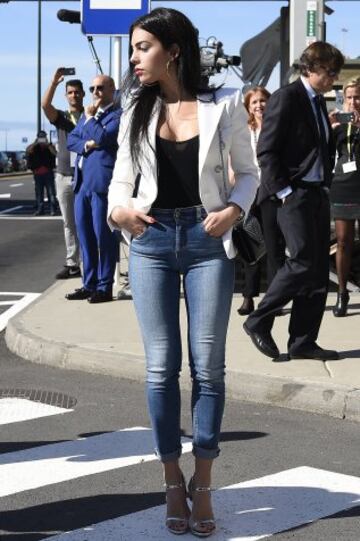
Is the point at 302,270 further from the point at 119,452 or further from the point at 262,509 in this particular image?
the point at 262,509

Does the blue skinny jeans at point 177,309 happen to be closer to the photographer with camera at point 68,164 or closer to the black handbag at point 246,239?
the black handbag at point 246,239

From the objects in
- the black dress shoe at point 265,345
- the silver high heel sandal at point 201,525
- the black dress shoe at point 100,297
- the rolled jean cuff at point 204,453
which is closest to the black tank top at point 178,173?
the rolled jean cuff at point 204,453

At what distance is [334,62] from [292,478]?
9.85 feet

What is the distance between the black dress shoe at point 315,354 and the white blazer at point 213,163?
3.14 meters

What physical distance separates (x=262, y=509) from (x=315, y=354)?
2.78 metres

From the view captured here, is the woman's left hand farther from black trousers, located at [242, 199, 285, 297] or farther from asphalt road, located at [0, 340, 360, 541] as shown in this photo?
black trousers, located at [242, 199, 285, 297]

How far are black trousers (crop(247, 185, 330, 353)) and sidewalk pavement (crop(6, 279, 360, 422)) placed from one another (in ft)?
0.74

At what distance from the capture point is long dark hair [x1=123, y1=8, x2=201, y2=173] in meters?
4.33

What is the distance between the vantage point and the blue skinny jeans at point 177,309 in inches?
171

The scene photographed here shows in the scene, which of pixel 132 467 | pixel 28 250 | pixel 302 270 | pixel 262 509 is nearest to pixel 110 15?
pixel 302 270

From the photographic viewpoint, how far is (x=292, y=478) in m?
5.25

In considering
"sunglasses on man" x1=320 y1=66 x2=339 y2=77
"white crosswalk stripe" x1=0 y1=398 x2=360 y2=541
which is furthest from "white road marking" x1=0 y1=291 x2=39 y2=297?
"white crosswalk stripe" x1=0 y1=398 x2=360 y2=541

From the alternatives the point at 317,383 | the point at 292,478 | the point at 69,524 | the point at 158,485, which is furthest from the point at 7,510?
the point at 317,383

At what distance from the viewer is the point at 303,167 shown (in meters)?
7.18
